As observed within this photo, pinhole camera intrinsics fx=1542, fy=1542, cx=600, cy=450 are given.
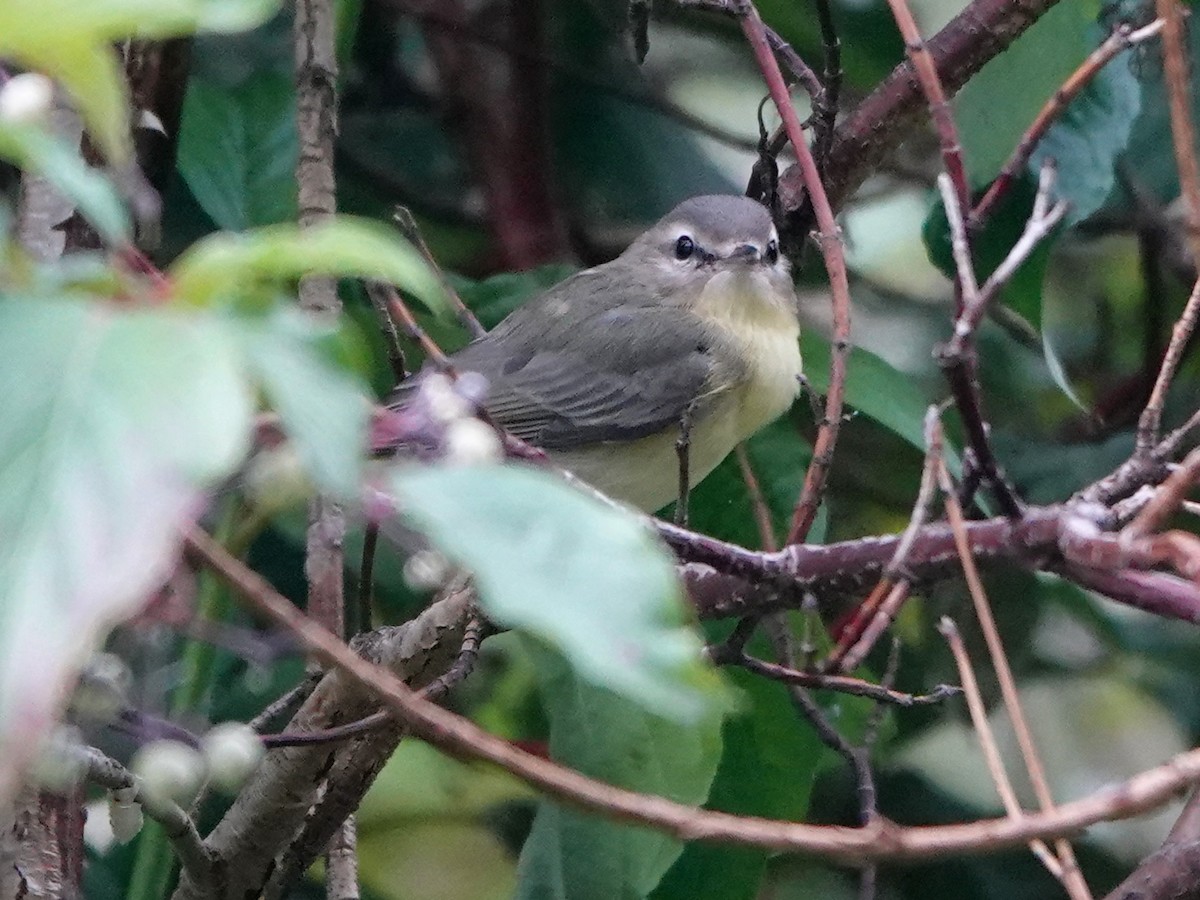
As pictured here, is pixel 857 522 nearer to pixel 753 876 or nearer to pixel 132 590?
pixel 753 876

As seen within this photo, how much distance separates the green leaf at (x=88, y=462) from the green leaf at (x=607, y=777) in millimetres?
1274

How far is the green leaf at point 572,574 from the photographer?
568mm

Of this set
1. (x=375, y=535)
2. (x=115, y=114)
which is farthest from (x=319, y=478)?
(x=375, y=535)

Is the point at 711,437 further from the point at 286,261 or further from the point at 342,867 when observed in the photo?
the point at 286,261

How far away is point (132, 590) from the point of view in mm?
521

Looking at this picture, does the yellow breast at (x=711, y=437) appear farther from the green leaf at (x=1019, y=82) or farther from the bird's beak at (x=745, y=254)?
the green leaf at (x=1019, y=82)

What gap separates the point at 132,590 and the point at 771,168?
1.83 metres

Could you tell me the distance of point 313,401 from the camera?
1.95ft

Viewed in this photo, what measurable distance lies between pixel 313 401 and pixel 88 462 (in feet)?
0.28

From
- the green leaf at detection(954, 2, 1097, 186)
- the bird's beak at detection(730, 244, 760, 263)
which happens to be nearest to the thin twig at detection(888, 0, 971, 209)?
the green leaf at detection(954, 2, 1097, 186)

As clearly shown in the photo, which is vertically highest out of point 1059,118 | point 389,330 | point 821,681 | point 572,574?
point 1059,118

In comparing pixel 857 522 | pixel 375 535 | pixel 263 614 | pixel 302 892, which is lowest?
pixel 302 892

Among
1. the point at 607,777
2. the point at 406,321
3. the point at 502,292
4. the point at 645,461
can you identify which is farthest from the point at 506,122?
the point at 406,321

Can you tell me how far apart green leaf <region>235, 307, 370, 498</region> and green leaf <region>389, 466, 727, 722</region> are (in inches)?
1.4
